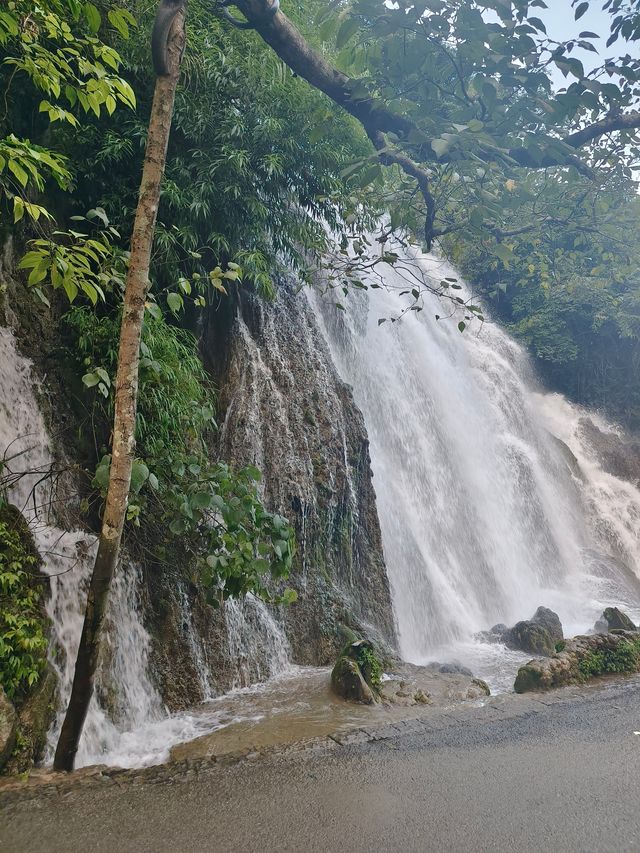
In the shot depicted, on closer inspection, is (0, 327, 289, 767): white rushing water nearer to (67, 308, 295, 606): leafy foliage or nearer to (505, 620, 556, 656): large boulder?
(67, 308, 295, 606): leafy foliage

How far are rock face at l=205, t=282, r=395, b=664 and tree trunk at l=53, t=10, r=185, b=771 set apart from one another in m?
4.20

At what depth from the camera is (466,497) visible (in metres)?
13.0

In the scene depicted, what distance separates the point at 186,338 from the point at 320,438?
8.66 feet

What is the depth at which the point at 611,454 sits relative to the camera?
64.9 ft

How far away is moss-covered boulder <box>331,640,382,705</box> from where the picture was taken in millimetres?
5582

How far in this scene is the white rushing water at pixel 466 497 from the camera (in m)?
10.4

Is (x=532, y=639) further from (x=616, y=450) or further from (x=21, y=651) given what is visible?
(x=616, y=450)

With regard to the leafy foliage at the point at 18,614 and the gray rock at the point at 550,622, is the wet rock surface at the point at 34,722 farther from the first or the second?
the gray rock at the point at 550,622

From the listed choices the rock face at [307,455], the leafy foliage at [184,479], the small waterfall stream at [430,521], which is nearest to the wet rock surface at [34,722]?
the small waterfall stream at [430,521]

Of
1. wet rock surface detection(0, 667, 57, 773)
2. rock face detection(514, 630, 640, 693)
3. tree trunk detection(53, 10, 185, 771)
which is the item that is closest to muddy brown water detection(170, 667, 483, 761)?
rock face detection(514, 630, 640, 693)

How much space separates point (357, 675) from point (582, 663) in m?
2.09

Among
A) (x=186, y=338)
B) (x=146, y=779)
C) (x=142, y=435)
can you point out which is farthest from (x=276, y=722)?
(x=186, y=338)

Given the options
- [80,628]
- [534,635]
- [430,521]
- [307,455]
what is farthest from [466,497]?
[80,628]

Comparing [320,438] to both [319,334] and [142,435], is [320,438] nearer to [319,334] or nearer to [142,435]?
[319,334]
